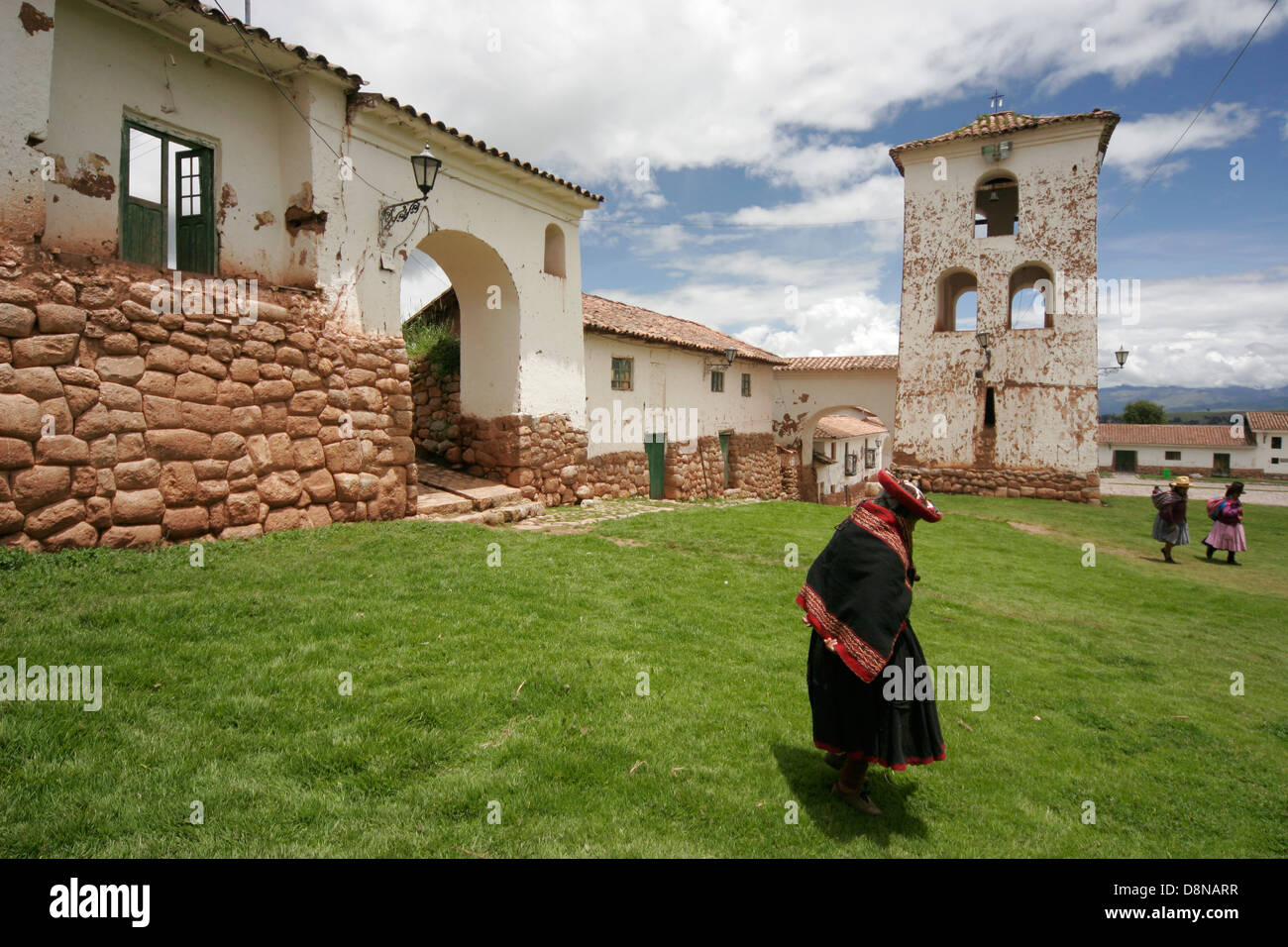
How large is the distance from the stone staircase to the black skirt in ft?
22.3

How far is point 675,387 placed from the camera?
59.6ft

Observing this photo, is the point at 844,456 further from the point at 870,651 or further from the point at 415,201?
the point at 870,651

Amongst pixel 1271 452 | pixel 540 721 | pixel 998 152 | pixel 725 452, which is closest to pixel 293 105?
pixel 540 721

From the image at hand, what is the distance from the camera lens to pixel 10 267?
17.6 feet

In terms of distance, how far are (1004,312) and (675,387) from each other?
10262mm

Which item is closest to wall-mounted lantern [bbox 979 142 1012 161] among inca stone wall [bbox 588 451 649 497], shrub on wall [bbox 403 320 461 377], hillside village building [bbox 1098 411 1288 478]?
inca stone wall [bbox 588 451 649 497]

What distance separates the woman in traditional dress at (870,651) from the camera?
320 centimetres

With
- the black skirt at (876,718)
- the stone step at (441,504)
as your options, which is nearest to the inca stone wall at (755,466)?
the stone step at (441,504)

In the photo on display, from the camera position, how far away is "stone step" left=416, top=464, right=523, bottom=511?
10.6 meters

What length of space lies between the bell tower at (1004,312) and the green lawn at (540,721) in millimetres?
13005

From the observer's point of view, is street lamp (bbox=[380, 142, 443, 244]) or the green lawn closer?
the green lawn

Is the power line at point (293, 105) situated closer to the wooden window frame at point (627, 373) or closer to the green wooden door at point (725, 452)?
the wooden window frame at point (627, 373)

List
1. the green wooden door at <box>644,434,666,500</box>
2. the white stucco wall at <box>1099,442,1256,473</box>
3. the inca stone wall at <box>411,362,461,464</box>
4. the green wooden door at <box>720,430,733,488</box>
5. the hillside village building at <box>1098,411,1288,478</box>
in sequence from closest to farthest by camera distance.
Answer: the inca stone wall at <box>411,362,461,464</box>
the green wooden door at <box>644,434,666,500</box>
the green wooden door at <box>720,430,733,488</box>
the hillside village building at <box>1098,411,1288,478</box>
the white stucco wall at <box>1099,442,1256,473</box>

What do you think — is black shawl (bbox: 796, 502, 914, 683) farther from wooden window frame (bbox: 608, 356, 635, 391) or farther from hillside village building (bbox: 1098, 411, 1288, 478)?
hillside village building (bbox: 1098, 411, 1288, 478)
